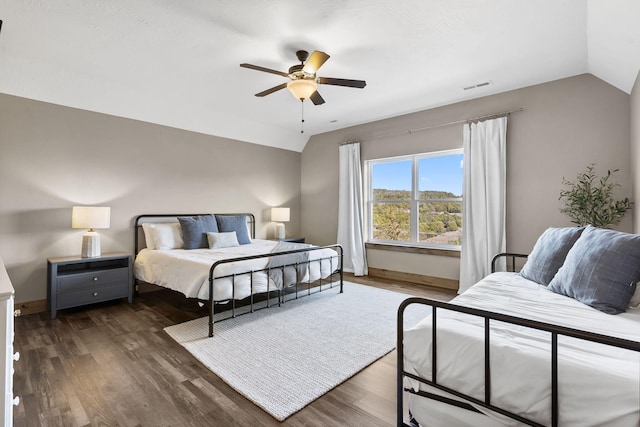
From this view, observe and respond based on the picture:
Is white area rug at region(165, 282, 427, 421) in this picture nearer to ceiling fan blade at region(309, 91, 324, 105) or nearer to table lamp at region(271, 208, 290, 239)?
table lamp at region(271, 208, 290, 239)

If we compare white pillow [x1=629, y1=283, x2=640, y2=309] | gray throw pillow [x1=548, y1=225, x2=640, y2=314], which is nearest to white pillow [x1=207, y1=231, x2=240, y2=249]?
gray throw pillow [x1=548, y1=225, x2=640, y2=314]

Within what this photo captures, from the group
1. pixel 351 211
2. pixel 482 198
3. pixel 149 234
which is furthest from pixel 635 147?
pixel 149 234

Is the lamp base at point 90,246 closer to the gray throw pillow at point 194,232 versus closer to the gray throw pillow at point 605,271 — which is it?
the gray throw pillow at point 194,232

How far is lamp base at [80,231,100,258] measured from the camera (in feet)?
11.6

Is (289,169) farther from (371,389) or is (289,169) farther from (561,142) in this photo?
(371,389)

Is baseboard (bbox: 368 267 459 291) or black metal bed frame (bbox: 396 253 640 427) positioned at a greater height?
black metal bed frame (bbox: 396 253 640 427)

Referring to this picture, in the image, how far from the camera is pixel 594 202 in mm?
3219

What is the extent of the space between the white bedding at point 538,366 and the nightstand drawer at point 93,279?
3653 millimetres

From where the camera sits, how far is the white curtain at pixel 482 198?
3.92m

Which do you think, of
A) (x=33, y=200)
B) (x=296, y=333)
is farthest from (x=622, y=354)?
(x=33, y=200)

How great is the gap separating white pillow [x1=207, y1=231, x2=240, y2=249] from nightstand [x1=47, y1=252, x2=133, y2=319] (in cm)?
100

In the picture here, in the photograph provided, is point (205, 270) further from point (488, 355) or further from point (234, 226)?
point (488, 355)

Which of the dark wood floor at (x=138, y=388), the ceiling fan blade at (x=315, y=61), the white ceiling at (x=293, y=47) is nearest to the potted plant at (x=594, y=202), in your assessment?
the white ceiling at (x=293, y=47)

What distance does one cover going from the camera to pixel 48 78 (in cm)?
336
